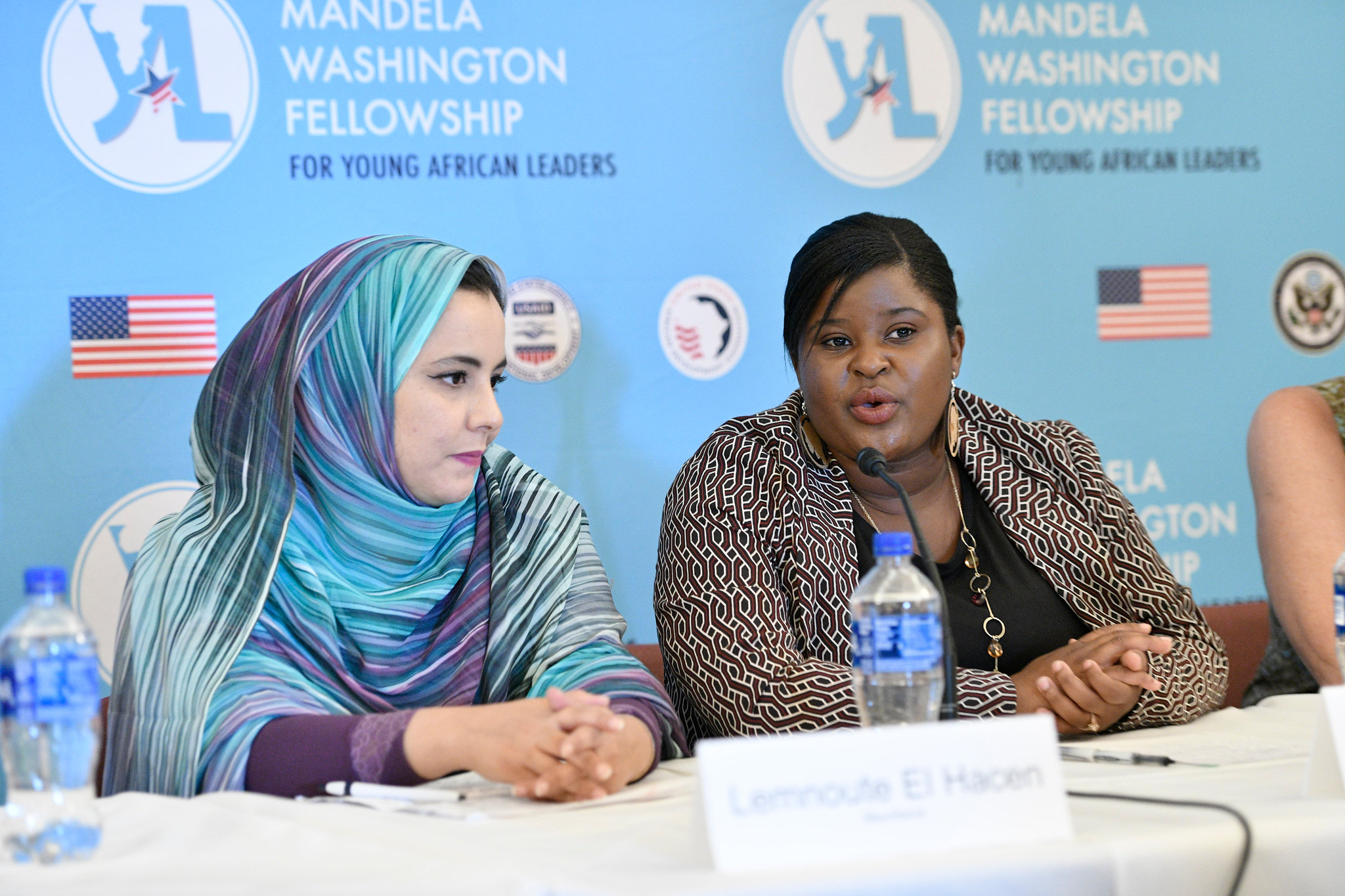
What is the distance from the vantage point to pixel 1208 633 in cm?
186

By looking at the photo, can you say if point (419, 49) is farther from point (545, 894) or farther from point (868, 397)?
point (545, 894)

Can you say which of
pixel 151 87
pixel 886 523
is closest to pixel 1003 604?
pixel 886 523

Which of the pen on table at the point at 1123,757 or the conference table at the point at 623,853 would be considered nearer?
the conference table at the point at 623,853

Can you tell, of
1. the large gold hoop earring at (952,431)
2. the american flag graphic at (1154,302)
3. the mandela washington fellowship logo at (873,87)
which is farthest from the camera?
the american flag graphic at (1154,302)

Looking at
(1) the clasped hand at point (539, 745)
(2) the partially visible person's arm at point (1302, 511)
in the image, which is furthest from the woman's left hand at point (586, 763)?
(2) the partially visible person's arm at point (1302, 511)

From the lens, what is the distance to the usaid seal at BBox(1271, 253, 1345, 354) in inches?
111

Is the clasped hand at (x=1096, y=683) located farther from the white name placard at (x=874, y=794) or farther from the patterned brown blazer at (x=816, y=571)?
the white name placard at (x=874, y=794)

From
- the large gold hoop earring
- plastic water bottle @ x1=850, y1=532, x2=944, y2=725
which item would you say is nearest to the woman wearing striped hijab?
plastic water bottle @ x1=850, y1=532, x2=944, y2=725

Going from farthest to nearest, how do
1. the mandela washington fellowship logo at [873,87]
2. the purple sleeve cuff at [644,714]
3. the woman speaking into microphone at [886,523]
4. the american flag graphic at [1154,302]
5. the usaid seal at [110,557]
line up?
the american flag graphic at [1154,302] → the mandela washington fellowship logo at [873,87] → the usaid seal at [110,557] → the woman speaking into microphone at [886,523] → the purple sleeve cuff at [644,714]

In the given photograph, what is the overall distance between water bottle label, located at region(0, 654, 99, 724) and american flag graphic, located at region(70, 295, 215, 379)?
1.46 meters

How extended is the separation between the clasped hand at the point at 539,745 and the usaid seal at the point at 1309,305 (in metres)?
2.12

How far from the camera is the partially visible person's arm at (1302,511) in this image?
178 cm

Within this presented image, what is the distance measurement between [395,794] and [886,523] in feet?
3.18

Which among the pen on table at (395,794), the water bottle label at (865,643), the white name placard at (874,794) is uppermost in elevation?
the water bottle label at (865,643)
